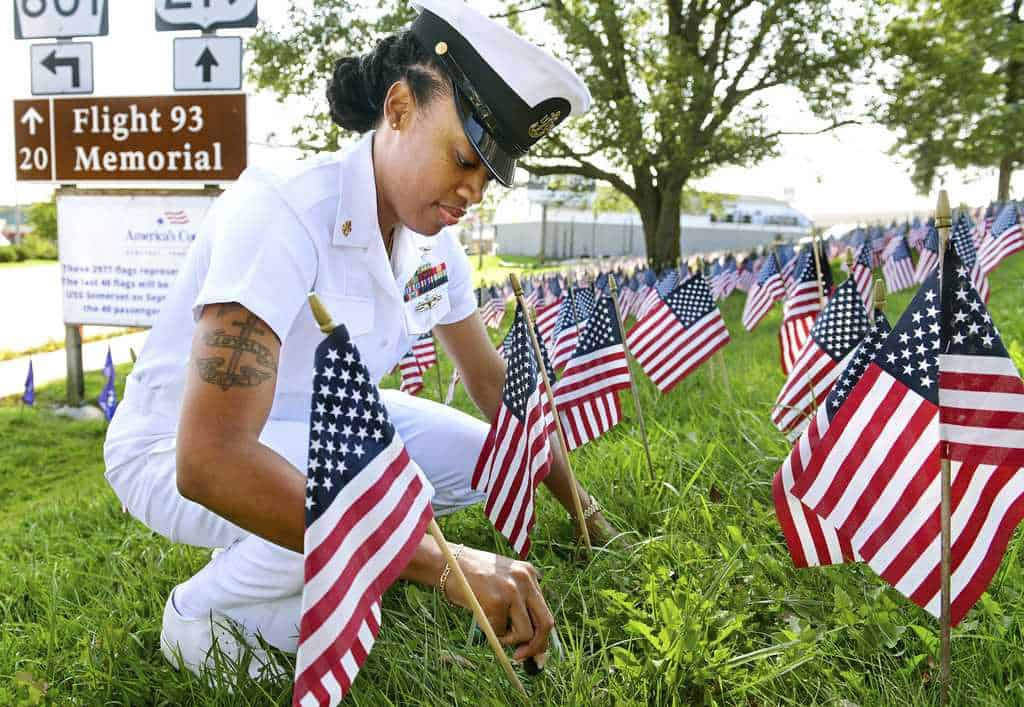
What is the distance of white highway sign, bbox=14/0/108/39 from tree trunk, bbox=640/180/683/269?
465 inches

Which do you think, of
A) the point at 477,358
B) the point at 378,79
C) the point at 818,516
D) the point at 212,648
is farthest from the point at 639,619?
the point at 378,79

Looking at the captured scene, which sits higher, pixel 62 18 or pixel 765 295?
pixel 62 18

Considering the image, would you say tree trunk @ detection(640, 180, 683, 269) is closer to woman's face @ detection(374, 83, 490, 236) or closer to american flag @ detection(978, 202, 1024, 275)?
american flag @ detection(978, 202, 1024, 275)

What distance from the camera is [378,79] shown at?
7.63 feet

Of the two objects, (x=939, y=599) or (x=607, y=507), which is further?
(x=607, y=507)

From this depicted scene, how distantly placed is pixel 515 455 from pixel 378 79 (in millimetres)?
1123

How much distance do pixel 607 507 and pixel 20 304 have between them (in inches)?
721

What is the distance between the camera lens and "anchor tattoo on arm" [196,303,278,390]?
5.89 feet

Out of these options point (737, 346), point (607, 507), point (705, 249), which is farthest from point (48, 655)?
point (705, 249)

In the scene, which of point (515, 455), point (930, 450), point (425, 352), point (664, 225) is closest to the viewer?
point (930, 450)

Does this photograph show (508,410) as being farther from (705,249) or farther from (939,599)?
(705,249)

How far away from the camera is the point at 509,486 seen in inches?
106

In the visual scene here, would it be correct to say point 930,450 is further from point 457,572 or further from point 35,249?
point 35,249

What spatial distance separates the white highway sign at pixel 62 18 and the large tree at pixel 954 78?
12.2 m
